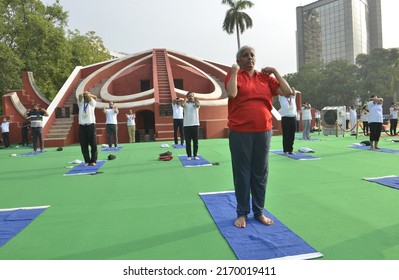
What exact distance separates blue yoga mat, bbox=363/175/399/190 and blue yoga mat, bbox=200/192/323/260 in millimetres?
2455

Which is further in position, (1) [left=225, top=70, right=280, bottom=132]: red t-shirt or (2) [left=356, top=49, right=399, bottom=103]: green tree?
(2) [left=356, top=49, right=399, bottom=103]: green tree

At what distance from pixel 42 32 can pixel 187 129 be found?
23.4 meters

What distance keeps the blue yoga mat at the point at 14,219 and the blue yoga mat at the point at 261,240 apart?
7.26ft

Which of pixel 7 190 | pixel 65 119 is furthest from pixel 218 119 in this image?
pixel 7 190

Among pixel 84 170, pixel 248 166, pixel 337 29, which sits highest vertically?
pixel 337 29

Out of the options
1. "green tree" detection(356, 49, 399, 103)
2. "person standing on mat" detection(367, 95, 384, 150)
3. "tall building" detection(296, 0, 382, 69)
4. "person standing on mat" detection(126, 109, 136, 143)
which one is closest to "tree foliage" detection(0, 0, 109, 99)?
"person standing on mat" detection(126, 109, 136, 143)

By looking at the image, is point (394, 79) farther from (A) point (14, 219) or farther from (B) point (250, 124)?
(A) point (14, 219)

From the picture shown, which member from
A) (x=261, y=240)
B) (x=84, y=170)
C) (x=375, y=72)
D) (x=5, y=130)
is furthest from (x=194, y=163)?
(x=375, y=72)

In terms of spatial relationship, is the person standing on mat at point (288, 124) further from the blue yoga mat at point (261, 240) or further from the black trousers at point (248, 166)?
the black trousers at point (248, 166)

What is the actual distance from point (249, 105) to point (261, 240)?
1.40 metres

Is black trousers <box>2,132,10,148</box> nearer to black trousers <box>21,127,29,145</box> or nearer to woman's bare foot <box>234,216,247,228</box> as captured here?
black trousers <box>21,127,29,145</box>

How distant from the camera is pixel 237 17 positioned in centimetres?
3534

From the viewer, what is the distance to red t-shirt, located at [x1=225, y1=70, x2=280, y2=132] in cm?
351

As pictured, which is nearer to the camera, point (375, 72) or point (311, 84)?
point (375, 72)
